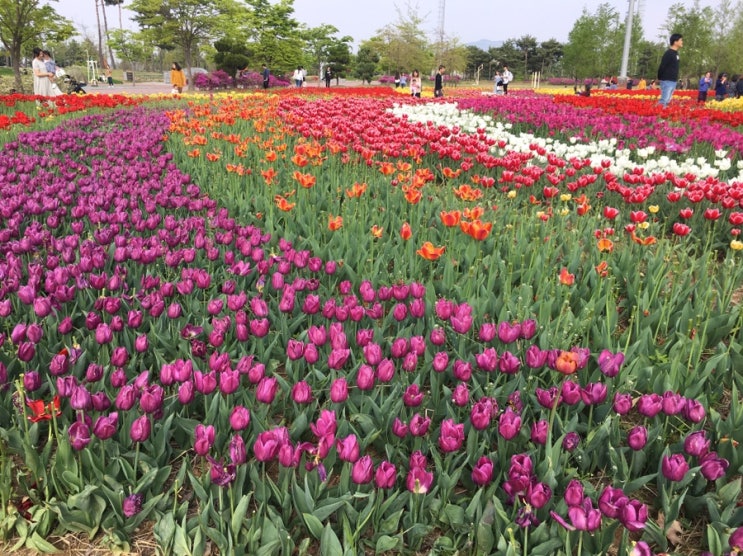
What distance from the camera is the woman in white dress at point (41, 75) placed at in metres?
14.4

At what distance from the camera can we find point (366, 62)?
57500mm

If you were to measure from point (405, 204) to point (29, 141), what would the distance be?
16.3 ft

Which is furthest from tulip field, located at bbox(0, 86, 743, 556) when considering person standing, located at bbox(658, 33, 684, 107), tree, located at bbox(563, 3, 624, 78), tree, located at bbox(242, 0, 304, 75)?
tree, located at bbox(563, 3, 624, 78)

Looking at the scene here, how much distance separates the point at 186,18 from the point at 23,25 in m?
12.4

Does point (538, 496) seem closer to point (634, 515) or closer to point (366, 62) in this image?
point (634, 515)

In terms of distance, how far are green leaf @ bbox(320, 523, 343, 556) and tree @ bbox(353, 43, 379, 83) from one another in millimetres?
57652

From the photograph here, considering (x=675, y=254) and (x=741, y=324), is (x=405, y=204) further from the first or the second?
(x=741, y=324)

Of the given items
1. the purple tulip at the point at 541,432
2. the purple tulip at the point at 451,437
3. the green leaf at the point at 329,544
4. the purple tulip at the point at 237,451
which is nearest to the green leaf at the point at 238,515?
the purple tulip at the point at 237,451

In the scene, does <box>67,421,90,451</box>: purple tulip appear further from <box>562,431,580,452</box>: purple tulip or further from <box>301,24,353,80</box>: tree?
<box>301,24,353,80</box>: tree

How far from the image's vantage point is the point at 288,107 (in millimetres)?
12141

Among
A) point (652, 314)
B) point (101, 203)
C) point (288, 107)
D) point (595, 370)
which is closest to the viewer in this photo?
point (595, 370)

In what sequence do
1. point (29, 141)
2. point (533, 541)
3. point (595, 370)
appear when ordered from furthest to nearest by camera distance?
1. point (29, 141)
2. point (595, 370)
3. point (533, 541)

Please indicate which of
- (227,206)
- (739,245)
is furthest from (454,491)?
(227,206)

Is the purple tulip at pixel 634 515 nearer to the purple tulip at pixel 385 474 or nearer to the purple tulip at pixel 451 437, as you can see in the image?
the purple tulip at pixel 451 437
